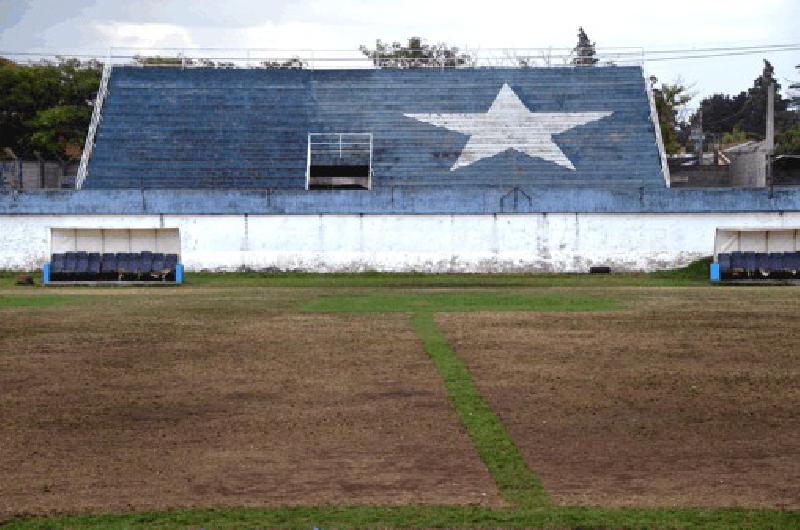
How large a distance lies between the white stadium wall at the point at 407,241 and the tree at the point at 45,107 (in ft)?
72.9

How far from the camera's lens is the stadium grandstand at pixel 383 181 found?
150ft

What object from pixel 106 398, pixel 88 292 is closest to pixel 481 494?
pixel 106 398

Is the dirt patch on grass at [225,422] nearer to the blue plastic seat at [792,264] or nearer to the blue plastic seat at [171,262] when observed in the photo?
the blue plastic seat at [171,262]

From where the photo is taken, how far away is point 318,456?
12.2 metres

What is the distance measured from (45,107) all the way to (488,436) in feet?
204

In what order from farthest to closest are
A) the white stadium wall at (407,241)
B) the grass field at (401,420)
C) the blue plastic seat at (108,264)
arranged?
the white stadium wall at (407,241) < the blue plastic seat at (108,264) < the grass field at (401,420)

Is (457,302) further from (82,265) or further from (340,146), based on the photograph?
(340,146)

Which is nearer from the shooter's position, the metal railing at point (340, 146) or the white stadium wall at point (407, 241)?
the white stadium wall at point (407, 241)

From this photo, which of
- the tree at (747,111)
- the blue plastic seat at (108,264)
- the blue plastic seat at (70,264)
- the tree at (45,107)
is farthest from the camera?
the tree at (747,111)

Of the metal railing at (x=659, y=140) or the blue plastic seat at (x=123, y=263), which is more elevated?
the metal railing at (x=659, y=140)

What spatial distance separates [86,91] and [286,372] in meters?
56.7

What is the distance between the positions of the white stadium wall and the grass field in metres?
18.9

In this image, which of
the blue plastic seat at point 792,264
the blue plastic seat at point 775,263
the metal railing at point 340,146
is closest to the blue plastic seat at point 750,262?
the blue plastic seat at point 775,263

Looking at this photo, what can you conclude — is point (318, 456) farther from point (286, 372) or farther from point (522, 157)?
point (522, 157)
